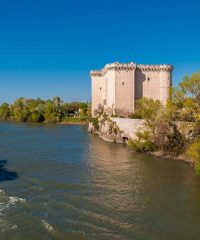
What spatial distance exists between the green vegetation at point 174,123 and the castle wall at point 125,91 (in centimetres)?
1022

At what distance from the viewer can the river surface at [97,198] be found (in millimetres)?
10227

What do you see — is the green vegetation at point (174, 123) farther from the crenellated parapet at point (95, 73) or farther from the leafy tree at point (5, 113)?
the leafy tree at point (5, 113)

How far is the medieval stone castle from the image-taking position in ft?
111

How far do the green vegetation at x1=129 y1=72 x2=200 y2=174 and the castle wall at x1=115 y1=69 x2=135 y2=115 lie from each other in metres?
10.2

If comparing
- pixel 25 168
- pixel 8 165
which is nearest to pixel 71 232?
pixel 25 168

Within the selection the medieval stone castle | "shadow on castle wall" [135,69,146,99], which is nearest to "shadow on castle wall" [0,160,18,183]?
the medieval stone castle

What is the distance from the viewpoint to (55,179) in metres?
15.9

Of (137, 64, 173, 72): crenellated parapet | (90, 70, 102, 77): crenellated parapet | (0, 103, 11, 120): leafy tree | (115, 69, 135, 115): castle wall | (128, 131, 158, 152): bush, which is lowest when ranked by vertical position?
(128, 131, 158, 152): bush

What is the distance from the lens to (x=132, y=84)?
112ft

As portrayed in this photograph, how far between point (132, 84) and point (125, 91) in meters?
0.98

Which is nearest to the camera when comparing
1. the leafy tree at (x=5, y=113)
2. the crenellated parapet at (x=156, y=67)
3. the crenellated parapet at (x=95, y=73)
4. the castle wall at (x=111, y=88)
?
the castle wall at (x=111, y=88)

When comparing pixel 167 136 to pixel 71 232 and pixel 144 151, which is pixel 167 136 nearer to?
pixel 144 151

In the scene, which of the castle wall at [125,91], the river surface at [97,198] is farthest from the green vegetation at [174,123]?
the castle wall at [125,91]

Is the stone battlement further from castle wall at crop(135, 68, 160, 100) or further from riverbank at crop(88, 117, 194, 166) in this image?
riverbank at crop(88, 117, 194, 166)
